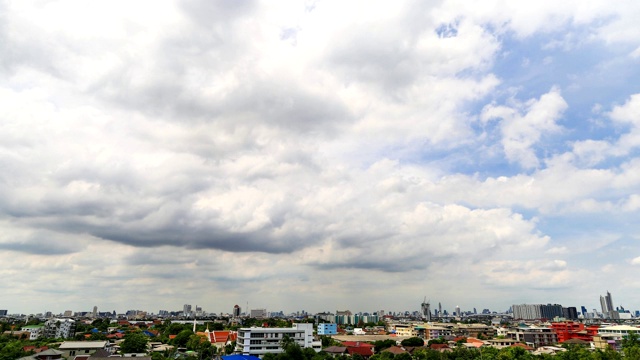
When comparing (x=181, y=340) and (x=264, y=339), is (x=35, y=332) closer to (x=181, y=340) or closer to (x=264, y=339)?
(x=181, y=340)

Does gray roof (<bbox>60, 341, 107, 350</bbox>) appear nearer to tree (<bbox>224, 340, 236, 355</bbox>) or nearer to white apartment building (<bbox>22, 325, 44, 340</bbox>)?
tree (<bbox>224, 340, 236, 355</bbox>)

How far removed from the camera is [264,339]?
293 feet

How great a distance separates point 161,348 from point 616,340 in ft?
409

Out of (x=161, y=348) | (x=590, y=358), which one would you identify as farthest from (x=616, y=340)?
(x=161, y=348)

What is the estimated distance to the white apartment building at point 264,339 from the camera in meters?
88.4

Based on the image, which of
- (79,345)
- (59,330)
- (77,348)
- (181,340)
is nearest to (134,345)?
(79,345)

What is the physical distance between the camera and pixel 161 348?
10044 cm

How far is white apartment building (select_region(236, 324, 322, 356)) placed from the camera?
88375 mm

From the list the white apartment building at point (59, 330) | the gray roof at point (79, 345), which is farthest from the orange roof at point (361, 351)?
the white apartment building at point (59, 330)

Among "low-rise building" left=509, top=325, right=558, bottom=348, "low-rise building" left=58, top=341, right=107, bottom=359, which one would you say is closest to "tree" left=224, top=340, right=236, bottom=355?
"low-rise building" left=58, top=341, right=107, bottom=359

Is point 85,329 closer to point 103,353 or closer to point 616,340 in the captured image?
point 103,353

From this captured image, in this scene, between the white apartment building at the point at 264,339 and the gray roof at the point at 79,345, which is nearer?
the gray roof at the point at 79,345

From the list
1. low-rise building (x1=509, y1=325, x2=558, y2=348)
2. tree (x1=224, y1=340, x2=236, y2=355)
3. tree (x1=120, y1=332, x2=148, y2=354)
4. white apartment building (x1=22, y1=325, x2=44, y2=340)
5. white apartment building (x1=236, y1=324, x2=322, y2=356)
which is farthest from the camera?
white apartment building (x1=22, y1=325, x2=44, y2=340)

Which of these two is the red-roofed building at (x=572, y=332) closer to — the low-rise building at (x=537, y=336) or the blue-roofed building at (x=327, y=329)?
the low-rise building at (x=537, y=336)
